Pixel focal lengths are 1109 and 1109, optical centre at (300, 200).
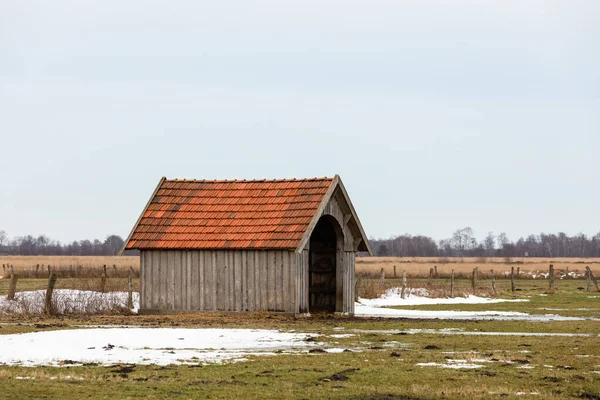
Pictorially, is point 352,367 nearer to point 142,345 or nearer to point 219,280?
point 142,345

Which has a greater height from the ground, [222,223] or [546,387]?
[222,223]

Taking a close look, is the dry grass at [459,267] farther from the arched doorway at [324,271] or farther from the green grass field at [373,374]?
the green grass field at [373,374]

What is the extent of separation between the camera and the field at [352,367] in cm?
1659

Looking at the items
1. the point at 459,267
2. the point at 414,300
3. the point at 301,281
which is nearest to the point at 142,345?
the point at 301,281

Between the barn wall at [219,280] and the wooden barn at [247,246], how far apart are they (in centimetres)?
3

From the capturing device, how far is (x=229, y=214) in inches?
1517

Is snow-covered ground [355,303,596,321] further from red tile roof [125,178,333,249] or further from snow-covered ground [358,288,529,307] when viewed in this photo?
snow-covered ground [358,288,529,307]

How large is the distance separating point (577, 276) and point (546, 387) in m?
83.5

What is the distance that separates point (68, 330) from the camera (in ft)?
89.6

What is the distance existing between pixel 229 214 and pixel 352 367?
63.0 ft

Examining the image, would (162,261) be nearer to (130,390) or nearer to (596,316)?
(596,316)

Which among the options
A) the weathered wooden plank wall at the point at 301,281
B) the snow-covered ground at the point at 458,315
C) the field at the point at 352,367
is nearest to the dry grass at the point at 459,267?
the snow-covered ground at the point at 458,315

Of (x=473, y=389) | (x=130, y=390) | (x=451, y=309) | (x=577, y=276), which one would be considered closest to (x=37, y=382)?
(x=130, y=390)

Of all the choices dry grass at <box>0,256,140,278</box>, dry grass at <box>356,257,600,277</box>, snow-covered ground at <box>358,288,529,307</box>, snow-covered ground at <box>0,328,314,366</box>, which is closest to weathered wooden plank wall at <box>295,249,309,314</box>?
snow-covered ground at <box>0,328,314,366</box>
